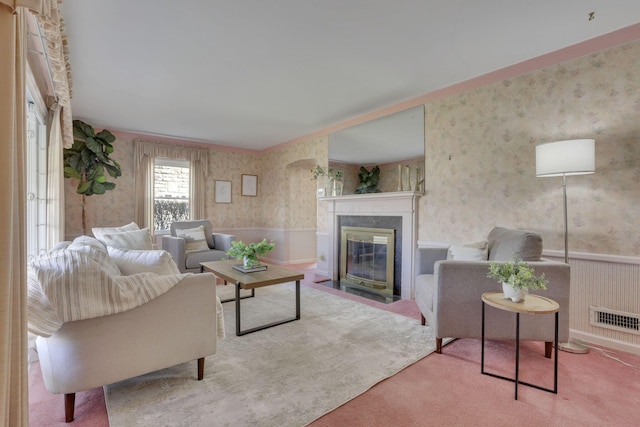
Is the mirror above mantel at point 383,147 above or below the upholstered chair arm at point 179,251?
above

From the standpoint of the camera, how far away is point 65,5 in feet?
6.89

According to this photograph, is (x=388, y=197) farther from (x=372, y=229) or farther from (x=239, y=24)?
(x=239, y=24)

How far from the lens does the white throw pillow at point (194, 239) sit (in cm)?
452

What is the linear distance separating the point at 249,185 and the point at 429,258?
187 inches

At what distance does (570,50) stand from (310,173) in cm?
456

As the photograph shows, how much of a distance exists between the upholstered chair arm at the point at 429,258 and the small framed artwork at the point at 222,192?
461 cm

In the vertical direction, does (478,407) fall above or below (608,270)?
below

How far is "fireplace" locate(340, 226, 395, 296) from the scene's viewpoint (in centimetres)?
409

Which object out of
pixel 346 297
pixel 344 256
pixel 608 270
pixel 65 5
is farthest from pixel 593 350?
pixel 65 5

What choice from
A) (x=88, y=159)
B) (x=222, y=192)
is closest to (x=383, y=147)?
(x=222, y=192)

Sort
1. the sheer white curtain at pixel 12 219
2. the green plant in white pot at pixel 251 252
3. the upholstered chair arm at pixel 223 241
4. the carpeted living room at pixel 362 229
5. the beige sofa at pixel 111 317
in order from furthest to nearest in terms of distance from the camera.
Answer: the upholstered chair arm at pixel 223 241 → the green plant in white pot at pixel 251 252 → the carpeted living room at pixel 362 229 → the beige sofa at pixel 111 317 → the sheer white curtain at pixel 12 219

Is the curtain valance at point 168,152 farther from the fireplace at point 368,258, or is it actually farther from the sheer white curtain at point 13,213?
the sheer white curtain at point 13,213

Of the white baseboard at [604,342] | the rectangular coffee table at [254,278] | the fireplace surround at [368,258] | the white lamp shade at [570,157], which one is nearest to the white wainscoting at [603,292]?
the white baseboard at [604,342]

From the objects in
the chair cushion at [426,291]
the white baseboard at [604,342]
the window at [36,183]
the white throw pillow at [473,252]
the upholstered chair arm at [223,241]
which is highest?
the window at [36,183]
